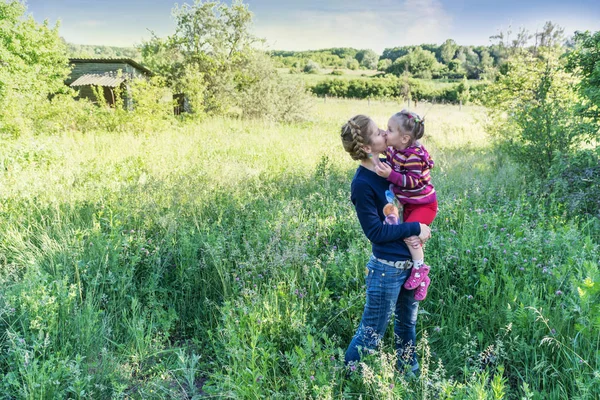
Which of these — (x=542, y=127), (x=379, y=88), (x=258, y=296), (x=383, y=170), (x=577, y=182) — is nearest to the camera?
(x=383, y=170)

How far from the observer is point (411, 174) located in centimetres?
221

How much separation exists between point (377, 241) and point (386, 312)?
1.64 feet

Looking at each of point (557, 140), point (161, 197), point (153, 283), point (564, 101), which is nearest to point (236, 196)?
point (161, 197)

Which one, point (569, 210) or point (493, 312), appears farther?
point (569, 210)

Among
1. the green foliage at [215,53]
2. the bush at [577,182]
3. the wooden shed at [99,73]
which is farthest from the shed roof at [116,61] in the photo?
the bush at [577,182]

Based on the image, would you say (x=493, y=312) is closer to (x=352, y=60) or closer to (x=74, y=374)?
(x=74, y=374)

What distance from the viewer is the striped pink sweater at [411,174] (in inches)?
85.8

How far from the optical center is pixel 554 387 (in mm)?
2396

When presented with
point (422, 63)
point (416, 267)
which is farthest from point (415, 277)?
point (422, 63)

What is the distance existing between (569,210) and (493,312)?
2663 millimetres

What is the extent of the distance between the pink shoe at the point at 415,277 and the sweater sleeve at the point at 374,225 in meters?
0.28

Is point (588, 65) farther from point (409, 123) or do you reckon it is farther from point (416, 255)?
point (416, 255)

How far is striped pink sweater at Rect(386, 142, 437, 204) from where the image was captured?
7.15 feet

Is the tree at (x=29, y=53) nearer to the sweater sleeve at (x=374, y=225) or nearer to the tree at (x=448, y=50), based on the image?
the sweater sleeve at (x=374, y=225)
